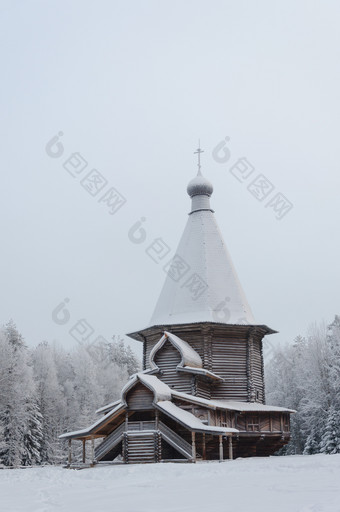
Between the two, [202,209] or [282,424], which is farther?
[202,209]

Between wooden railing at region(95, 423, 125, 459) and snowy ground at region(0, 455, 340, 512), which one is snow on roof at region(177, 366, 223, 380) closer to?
wooden railing at region(95, 423, 125, 459)

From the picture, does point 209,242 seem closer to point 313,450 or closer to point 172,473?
point 313,450

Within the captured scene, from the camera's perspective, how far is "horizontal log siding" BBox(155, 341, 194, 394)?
2772 centimetres

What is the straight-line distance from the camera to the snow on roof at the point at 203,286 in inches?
1197

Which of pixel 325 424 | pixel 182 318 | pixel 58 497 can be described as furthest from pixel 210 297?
pixel 58 497

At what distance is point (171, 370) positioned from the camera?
28219 mm

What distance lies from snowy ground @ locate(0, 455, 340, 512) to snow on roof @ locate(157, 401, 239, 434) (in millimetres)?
5995

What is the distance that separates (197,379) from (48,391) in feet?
71.7

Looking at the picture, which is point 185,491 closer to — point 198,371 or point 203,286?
point 198,371

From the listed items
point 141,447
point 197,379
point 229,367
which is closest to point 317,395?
point 229,367

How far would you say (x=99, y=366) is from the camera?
5525cm

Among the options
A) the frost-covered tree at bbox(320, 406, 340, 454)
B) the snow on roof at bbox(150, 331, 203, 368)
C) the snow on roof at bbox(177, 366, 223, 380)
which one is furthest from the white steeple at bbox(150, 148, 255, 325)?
the frost-covered tree at bbox(320, 406, 340, 454)

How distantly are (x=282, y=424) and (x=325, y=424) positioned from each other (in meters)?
9.02

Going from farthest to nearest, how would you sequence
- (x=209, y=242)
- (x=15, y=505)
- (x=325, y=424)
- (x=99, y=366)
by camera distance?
(x=99, y=366) → (x=325, y=424) → (x=209, y=242) → (x=15, y=505)
